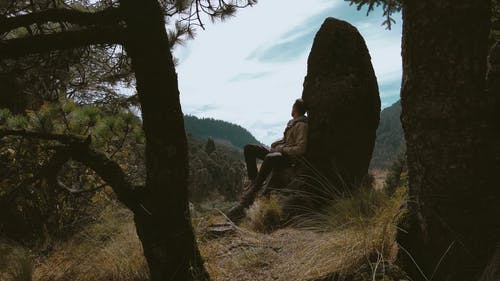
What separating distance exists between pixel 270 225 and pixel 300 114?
6.18 ft

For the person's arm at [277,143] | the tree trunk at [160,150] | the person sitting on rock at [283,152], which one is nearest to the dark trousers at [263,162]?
the person sitting on rock at [283,152]

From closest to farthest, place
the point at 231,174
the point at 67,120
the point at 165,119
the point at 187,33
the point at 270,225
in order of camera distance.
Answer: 1. the point at 165,119
2. the point at 67,120
3. the point at 187,33
4. the point at 270,225
5. the point at 231,174

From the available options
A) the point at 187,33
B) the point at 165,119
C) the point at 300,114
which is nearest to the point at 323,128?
the point at 300,114

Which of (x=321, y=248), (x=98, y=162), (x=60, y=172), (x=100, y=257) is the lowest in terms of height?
(x=321, y=248)

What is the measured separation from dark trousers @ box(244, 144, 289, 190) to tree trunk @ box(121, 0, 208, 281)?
3.99 meters

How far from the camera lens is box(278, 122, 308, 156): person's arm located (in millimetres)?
6988

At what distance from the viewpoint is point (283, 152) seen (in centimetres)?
727

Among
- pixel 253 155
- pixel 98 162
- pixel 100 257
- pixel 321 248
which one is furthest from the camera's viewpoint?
pixel 253 155

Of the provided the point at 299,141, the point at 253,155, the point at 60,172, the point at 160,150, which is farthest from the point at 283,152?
the point at 160,150

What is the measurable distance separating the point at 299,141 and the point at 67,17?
4.55 meters

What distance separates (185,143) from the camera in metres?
3.21

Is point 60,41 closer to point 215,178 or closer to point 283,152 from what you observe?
point 283,152

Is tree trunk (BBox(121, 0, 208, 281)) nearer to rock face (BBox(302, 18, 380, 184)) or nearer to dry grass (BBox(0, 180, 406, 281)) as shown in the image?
dry grass (BBox(0, 180, 406, 281))

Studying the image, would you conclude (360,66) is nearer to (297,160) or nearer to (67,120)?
(297,160)
